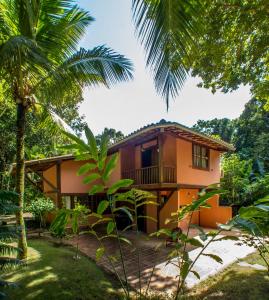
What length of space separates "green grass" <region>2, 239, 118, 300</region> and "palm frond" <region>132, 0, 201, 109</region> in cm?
537

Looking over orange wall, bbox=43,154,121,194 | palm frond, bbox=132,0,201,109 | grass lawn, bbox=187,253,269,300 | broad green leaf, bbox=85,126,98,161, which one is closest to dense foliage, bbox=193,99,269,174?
orange wall, bbox=43,154,121,194

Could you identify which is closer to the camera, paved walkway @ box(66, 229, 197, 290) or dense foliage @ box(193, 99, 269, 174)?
paved walkway @ box(66, 229, 197, 290)

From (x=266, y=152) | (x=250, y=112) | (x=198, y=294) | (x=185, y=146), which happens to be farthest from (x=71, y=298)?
(x=250, y=112)

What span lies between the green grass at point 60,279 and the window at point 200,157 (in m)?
8.22

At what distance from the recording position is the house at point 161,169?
1150 centimetres

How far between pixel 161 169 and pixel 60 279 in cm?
640

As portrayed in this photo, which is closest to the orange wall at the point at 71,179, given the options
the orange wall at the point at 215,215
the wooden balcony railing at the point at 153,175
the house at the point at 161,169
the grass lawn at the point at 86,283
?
the house at the point at 161,169

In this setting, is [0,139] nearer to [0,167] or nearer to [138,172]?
[0,167]

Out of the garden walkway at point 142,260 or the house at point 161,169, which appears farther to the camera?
the house at point 161,169

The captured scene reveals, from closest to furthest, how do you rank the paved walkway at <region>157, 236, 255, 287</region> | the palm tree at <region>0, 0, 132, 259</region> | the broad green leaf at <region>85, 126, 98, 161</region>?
1. the broad green leaf at <region>85, 126, 98, 161</region>
2. the palm tree at <region>0, 0, 132, 259</region>
3. the paved walkway at <region>157, 236, 255, 287</region>

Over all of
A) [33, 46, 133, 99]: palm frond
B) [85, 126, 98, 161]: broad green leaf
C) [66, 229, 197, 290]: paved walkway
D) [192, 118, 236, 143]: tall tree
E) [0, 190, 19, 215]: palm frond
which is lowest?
[66, 229, 197, 290]: paved walkway

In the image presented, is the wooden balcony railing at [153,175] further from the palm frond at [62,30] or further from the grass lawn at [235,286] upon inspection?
the palm frond at [62,30]

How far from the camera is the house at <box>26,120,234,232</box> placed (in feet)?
37.7

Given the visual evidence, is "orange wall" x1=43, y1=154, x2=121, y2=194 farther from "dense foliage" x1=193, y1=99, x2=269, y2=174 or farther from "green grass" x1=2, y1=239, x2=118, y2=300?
"dense foliage" x1=193, y1=99, x2=269, y2=174
